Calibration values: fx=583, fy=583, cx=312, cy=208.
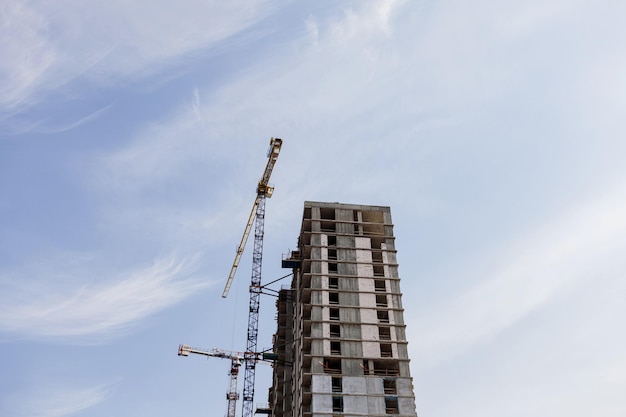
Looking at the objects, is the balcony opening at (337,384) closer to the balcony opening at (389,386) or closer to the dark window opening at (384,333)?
the balcony opening at (389,386)

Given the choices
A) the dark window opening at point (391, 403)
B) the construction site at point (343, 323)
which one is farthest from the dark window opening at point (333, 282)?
the dark window opening at point (391, 403)

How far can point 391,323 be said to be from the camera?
300 feet

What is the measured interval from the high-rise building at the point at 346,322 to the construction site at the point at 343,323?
147mm

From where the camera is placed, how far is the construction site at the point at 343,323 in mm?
84438

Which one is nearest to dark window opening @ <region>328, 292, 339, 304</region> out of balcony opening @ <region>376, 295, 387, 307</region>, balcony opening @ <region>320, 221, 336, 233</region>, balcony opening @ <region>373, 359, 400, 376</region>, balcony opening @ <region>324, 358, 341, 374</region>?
balcony opening @ <region>376, 295, 387, 307</region>

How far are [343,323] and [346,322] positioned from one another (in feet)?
1.61

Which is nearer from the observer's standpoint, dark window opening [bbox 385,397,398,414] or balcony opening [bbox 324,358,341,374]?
dark window opening [bbox 385,397,398,414]

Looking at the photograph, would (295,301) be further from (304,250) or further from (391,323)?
(391,323)

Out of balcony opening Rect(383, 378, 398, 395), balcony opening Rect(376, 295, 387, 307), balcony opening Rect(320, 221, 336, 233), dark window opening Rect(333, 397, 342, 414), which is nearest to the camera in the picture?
dark window opening Rect(333, 397, 342, 414)

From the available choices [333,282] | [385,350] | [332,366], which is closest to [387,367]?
[385,350]

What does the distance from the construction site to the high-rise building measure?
5.8 inches

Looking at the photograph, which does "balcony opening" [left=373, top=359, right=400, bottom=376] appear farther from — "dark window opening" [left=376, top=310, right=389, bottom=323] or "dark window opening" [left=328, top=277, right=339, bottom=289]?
"dark window opening" [left=328, top=277, right=339, bottom=289]

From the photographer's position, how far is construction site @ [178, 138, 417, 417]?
3324 inches

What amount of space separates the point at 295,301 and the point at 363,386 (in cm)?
2980
